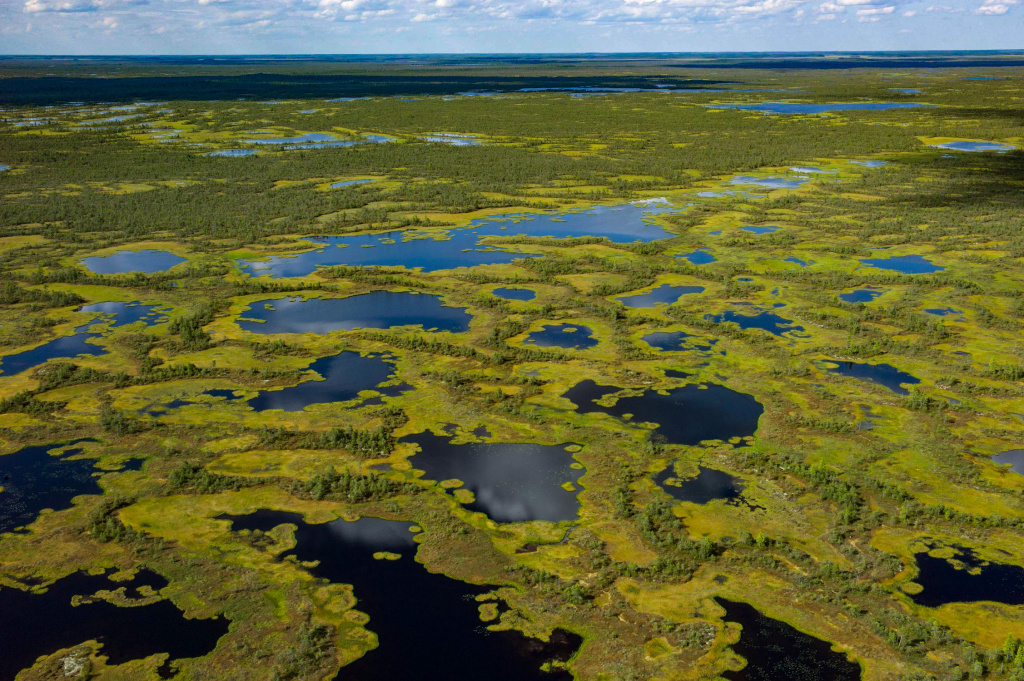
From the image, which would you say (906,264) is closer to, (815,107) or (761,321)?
(761,321)

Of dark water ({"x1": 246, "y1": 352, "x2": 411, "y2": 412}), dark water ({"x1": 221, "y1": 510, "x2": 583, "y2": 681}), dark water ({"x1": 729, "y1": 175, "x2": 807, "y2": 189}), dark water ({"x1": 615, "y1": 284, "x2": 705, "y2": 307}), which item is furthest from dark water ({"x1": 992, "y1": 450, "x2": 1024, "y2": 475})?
dark water ({"x1": 729, "y1": 175, "x2": 807, "y2": 189})

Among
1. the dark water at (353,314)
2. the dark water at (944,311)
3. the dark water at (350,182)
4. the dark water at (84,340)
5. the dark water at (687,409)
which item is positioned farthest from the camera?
the dark water at (350,182)

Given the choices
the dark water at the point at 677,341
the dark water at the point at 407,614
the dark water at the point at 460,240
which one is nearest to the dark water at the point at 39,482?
the dark water at the point at 407,614

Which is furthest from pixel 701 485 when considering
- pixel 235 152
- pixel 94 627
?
pixel 235 152

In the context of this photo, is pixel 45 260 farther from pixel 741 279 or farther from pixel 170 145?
pixel 170 145

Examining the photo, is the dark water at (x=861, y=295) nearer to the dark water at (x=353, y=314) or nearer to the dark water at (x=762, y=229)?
the dark water at (x=762, y=229)
